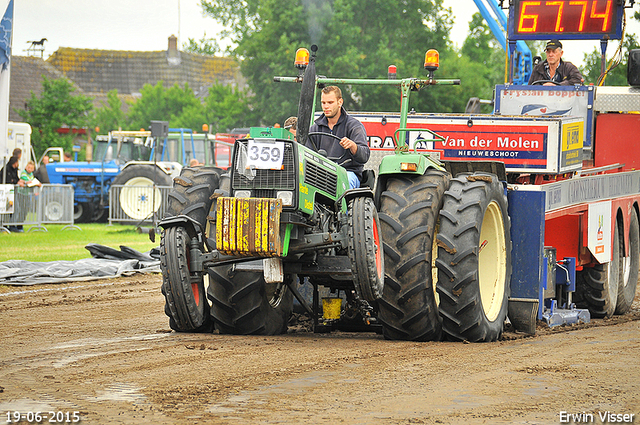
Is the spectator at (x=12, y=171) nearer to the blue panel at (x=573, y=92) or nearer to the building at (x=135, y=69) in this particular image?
the blue panel at (x=573, y=92)

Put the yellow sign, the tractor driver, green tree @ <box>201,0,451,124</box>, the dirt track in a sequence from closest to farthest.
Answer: the dirt track → the tractor driver → the yellow sign → green tree @ <box>201,0,451,124</box>

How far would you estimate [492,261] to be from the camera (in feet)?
26.1

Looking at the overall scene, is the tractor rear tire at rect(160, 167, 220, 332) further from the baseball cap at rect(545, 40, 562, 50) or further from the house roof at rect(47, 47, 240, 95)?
the house roof at rect(47, 47, 240, 95)

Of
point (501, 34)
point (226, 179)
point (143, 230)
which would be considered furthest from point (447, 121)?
point (143, 230)

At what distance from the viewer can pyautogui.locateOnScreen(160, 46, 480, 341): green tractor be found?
21.3ft

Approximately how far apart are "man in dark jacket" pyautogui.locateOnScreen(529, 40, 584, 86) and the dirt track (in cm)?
475

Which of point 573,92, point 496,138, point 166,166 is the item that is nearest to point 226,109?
point 166,166

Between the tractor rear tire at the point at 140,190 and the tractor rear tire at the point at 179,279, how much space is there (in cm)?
Answer: 1575

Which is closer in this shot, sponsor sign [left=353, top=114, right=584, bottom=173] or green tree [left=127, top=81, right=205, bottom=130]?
sponsor sign [left=353, top=114, right=584, bottom=173]

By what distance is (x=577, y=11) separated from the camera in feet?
42.0

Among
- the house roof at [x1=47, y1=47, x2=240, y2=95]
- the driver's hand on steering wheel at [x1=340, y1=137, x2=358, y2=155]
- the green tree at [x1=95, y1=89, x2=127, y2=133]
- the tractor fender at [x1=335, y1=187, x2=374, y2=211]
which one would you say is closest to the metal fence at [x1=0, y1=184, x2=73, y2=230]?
the driver's hand on steering wheel at [x1=340, y1=137, x2=358, y2=155]

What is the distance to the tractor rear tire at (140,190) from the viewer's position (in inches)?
925

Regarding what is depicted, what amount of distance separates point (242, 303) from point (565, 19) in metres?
7.64

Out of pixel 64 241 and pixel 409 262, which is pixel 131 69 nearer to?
pixel 64 241
